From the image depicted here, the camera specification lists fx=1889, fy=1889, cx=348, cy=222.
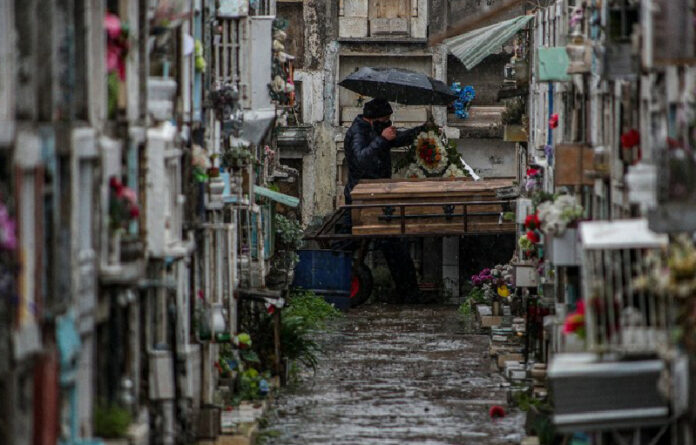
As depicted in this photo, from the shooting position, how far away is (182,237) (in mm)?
27328

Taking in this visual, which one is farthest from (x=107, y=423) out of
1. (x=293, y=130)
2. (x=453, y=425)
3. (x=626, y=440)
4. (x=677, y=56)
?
(x=293, y=130)

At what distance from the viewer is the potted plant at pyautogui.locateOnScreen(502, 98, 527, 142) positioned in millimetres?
44375

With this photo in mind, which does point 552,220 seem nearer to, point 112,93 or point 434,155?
point 112,93

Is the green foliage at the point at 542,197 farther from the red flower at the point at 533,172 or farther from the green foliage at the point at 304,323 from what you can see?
the green foliage at the point at 304,323

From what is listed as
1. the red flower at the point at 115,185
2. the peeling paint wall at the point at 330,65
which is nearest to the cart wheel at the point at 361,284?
the peeling paint wall at the point at 330,65

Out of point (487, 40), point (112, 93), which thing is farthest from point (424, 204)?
point (112, 93)

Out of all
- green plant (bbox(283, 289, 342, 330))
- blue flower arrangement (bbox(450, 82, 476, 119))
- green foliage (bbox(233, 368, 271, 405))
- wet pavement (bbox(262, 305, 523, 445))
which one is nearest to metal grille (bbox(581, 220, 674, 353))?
wet pavement (bbox(262, 305, 523, 445))

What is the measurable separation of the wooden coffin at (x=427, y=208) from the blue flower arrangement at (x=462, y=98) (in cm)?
784

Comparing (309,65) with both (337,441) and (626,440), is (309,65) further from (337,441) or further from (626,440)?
(626,440)

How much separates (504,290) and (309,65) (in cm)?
1667

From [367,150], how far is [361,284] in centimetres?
413

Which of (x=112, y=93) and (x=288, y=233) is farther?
(x=288, y=233)

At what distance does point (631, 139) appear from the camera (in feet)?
80.9

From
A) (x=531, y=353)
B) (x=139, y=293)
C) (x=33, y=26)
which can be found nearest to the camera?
(x=33, y=26)
